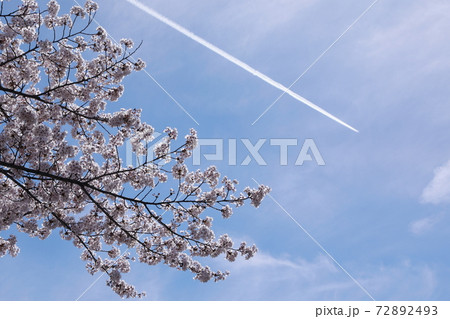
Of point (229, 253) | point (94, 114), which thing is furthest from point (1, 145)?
point (229, 253)

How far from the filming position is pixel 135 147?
1171cm

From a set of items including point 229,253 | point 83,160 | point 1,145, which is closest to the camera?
point 1,145

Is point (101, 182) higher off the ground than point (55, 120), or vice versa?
point (55, 120)

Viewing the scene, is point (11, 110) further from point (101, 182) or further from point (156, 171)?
point (156, 171)

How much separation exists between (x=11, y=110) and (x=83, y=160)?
2.78 m

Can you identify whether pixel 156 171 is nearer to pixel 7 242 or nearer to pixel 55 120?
pixel 55 120

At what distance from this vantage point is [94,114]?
39.4ft

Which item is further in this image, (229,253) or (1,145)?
(229,253)

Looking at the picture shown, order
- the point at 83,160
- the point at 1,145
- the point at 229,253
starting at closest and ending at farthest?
the point at 1,145 → the point at 83,160 → the point at 229,253

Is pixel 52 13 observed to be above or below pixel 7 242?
above
